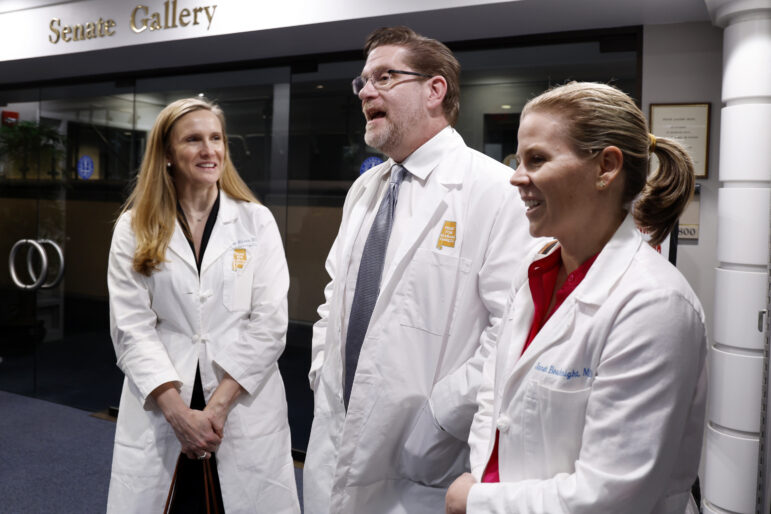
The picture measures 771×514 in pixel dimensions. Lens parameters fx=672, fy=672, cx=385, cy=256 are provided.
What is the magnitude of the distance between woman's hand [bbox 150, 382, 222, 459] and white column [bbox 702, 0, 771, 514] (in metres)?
2.06

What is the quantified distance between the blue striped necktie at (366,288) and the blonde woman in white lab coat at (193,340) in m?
0.44

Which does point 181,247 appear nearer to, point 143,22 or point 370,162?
point 370,162

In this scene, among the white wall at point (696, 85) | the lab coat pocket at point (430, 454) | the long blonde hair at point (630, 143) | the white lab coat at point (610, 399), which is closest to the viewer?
the white lab coat at point (610, 399)

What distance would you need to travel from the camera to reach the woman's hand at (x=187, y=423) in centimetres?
203

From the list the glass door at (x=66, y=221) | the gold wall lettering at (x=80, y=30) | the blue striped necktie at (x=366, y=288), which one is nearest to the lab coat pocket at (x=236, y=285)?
the blue striped necktie at (x=366, y=288)

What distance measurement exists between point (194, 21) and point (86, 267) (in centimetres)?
237

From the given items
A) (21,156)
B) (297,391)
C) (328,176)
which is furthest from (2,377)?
(328,176)

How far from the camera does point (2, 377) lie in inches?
216

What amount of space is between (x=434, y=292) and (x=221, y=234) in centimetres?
85

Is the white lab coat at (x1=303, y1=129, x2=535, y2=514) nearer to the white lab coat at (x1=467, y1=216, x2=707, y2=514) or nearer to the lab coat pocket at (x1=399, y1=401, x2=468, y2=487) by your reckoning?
the lab coat pocket at (x1=399, y1=401, x2=468, y2=487)

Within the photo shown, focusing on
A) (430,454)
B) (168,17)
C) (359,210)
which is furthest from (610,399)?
(168,17)

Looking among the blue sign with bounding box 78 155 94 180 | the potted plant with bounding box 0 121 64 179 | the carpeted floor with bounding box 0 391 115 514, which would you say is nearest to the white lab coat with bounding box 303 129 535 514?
the carpeted floor with bounding box 0 391 115 514

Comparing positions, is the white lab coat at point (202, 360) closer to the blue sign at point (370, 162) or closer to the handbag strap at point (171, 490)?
the handbag strap at point (171, 490)

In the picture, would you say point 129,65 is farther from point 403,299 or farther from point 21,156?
point 403,299
